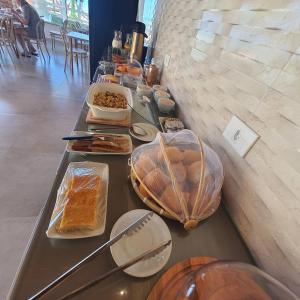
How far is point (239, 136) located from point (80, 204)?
1.47 ft

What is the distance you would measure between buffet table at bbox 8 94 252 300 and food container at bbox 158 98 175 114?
550 mm

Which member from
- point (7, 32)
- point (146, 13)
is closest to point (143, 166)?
point (146, 13)

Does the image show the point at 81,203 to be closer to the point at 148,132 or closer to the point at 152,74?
the point at 148,132

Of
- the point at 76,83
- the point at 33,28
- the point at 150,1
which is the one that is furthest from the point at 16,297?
the point at 33,28

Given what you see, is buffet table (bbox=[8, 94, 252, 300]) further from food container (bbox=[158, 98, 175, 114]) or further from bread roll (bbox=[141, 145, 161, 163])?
food container (bbox=[158, 98, 175, 114])

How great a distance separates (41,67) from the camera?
12.3 ft

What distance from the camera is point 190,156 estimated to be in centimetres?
52

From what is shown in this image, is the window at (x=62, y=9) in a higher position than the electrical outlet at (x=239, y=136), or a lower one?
lower

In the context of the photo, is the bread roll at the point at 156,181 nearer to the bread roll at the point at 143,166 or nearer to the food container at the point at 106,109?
the bread roll at the point at 143,166

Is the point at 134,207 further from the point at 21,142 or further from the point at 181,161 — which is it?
the point at 21,142

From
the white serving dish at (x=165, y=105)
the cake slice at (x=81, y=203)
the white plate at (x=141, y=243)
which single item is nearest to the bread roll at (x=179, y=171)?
the white plate at (x=141, y=243)

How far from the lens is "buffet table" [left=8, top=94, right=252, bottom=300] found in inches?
13.1

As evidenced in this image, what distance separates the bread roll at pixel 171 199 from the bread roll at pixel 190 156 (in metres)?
0.10

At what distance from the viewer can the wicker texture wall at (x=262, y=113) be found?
0.34 metres
